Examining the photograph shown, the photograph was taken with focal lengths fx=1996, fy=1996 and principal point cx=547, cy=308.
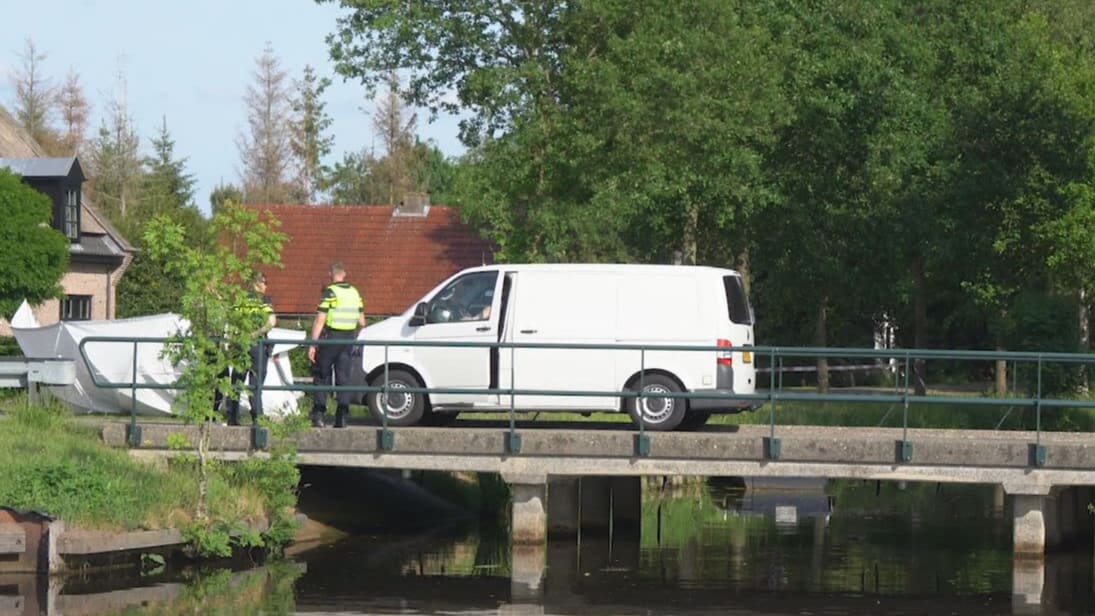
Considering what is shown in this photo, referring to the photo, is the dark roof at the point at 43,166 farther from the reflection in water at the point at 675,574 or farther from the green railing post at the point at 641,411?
the green railing post at the point at 641,411

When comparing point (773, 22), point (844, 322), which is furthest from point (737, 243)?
point (844, 322)

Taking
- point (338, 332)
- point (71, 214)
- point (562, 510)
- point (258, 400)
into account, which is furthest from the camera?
point (71, 214)

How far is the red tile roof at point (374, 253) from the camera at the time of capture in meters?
58.8

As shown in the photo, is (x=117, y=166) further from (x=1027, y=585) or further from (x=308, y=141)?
(x=1027, y=585)

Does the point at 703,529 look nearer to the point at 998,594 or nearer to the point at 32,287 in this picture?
the point at 998,594

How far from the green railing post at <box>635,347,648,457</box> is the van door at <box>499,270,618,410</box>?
0.36 meters

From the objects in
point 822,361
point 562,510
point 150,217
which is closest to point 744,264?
point 822,361

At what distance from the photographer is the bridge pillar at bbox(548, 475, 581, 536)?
77.7 feet

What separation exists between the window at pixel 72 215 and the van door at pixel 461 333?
24930mm

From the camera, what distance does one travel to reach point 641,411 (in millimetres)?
21438

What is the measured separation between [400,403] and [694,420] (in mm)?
3355

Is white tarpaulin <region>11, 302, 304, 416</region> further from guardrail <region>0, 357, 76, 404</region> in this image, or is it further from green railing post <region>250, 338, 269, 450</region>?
green railing post <region>250, 338, 269, 450</region>

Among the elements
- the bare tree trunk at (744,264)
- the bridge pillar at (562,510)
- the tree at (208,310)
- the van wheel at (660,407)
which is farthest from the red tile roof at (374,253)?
the tree at (208,310)

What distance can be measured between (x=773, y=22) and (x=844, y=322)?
12.4 meters
